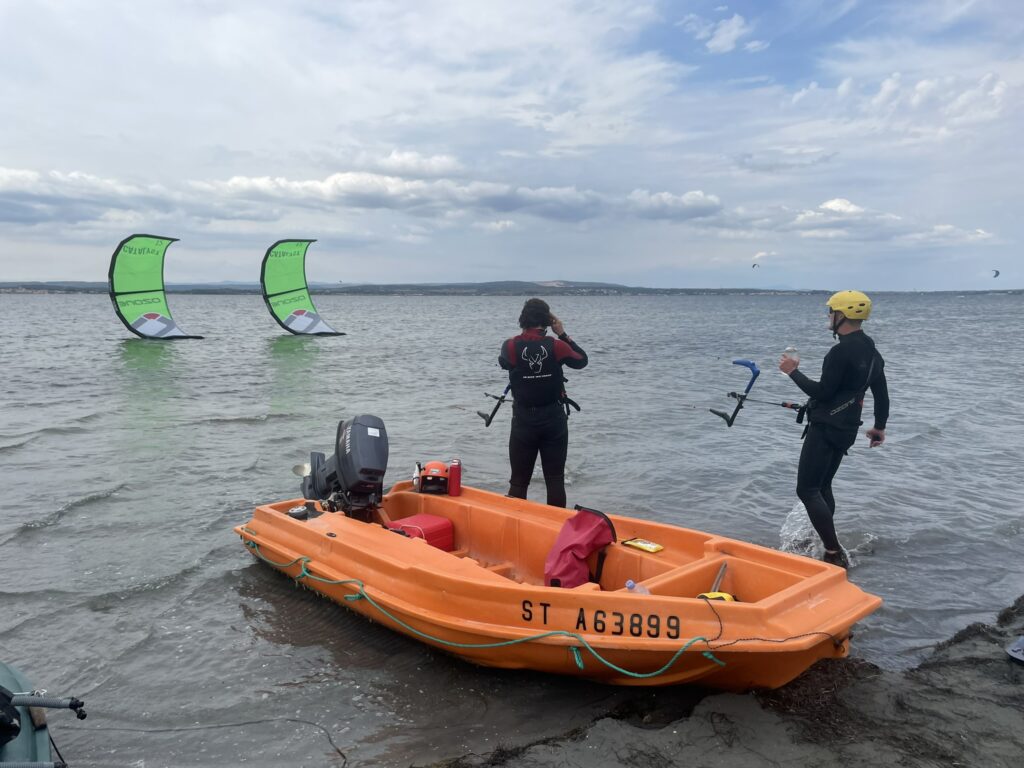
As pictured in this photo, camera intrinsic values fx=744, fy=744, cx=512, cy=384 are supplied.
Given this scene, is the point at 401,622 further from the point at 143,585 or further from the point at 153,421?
the point at 153,421

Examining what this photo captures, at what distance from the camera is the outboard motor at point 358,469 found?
19.0ft

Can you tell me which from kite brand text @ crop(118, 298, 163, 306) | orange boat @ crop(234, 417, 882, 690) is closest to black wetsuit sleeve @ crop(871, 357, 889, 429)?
orange boat @ crop(234, 417, 882, 690)

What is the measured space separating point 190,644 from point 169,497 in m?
4.01

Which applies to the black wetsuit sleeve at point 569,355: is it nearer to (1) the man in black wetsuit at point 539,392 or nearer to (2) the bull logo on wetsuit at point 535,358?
(1) the man in black wetsuit at point 539,392

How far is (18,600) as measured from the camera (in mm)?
5910

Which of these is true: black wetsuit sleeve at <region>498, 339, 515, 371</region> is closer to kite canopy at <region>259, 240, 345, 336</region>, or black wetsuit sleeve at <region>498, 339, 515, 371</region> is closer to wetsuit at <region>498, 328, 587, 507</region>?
wetsuit at <region>498, 328, 587, 507</region>

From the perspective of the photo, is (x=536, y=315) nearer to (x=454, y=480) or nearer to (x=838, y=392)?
(x=454, y=480)

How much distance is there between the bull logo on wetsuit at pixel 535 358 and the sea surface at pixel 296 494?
2358 millimetres

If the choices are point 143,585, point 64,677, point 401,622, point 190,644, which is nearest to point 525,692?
point 401,622

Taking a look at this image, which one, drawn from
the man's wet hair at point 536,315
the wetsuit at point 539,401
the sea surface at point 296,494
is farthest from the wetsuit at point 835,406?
the man's wet hair at point 536,315

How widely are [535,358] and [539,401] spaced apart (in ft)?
1.27

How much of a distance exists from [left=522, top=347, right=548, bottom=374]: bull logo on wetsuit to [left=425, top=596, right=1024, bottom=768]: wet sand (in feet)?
9.04

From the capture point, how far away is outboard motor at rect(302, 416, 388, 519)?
5793mm

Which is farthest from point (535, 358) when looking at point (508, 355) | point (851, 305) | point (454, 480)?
point (851, 305)
